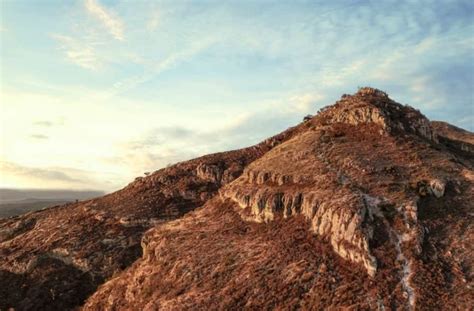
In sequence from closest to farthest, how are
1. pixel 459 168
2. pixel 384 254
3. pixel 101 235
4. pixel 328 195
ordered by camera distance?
1. pixel 384 254
2. pixel 328 195
3. pixel 459 168
4. pixel 101 235

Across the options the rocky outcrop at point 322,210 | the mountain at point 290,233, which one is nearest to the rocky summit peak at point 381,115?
the mountain at point 290,233

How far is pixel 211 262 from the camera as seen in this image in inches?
1758

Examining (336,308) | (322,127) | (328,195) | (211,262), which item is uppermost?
(322,127)

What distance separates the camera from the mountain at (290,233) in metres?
38.1

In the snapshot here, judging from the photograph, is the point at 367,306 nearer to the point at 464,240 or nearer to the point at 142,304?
the point at 464,240

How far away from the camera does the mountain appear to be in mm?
38125

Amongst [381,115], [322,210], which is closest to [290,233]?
[322,210]

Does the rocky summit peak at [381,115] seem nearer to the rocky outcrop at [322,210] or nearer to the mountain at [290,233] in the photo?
the mountain at [290,233]

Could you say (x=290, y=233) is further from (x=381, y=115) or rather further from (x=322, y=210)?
(x=381, y=115)

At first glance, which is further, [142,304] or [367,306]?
[142,304]

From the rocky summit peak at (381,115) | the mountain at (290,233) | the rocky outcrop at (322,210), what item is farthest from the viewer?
the rocky summit peak at (381,115)

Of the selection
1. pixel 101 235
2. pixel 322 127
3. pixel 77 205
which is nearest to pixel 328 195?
pixel 322 127

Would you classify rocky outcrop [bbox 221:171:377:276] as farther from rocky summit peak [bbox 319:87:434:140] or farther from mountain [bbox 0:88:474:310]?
rocky summit peak [bbox 319:87:434:140]

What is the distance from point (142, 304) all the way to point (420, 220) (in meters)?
27.2
